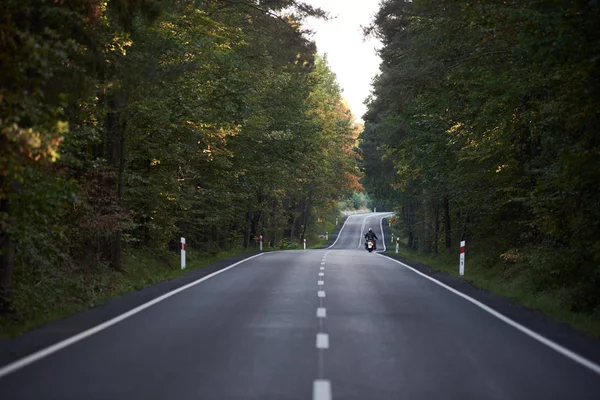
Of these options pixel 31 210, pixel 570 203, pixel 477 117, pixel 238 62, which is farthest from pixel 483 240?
pixel 31 210

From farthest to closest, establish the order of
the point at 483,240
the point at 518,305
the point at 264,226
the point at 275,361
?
the point at 264,226, the point at 483,240, the point at 518,305, the point at 275,361

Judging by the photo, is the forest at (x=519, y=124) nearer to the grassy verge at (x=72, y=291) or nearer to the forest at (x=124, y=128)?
the forest at (x=124, y=128)

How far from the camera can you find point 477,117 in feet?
62.2

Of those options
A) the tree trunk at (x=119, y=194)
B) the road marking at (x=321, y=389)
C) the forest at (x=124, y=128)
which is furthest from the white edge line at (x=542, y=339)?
the tree trunk at (x=119, y=194)

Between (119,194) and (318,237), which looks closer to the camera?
(119,194)

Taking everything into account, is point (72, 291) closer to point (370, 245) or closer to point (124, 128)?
point (124, 128)

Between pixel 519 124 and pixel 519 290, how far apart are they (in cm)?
406

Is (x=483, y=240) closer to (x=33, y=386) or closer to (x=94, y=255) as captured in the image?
(x=94, y=255)

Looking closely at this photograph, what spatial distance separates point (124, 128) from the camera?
19141 mm

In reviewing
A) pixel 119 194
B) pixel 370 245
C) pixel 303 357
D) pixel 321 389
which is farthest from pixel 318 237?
pixel 321 389

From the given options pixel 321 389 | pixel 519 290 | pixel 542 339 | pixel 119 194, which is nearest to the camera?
pixel 321 389

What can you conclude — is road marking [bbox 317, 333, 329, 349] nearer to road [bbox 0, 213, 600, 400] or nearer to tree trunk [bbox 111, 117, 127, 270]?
road [bbox 0, 213, 600, 400]

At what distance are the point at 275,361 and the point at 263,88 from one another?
2612cm

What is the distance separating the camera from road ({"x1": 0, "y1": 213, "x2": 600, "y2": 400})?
658 cm
